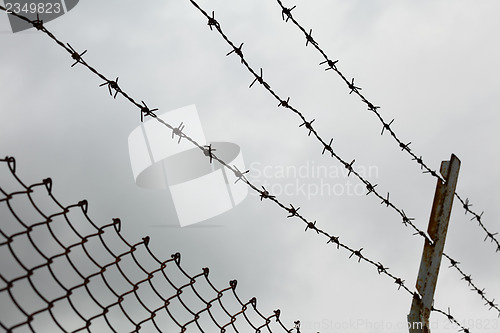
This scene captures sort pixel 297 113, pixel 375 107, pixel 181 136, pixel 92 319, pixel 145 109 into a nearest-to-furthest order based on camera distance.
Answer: pixel 92 319, pixel 145 109, pixel 181 136, pixel 297 113, pixel 375 107

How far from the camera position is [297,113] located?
3.09 m

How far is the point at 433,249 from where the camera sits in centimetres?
358

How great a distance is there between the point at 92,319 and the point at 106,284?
14 cm

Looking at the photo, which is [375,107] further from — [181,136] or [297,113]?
[181,136]

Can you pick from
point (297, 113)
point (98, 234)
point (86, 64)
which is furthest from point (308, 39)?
point (98, 234)

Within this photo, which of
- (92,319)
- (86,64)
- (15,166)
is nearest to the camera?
(15,166)

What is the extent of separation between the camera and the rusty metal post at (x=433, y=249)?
3445 mm

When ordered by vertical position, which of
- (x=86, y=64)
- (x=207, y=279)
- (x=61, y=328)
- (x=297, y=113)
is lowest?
(x=61, y=328)

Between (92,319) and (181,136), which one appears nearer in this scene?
(92,319)

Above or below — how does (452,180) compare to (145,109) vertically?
above

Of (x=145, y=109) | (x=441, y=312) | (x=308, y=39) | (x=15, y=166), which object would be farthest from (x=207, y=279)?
(x=441, y=312)

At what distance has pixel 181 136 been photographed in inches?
101

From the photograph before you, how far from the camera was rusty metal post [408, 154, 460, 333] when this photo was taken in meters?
3.45

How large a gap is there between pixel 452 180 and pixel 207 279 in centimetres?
203
